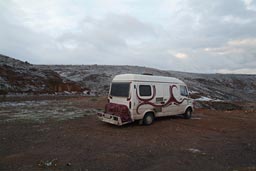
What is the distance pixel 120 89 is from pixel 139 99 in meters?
1.11

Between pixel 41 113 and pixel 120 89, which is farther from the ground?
pixel 120 89

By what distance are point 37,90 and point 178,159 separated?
32954 mm

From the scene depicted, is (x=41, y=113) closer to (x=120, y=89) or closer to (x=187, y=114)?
(x=120, y=89)

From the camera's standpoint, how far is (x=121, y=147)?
7.75 meters

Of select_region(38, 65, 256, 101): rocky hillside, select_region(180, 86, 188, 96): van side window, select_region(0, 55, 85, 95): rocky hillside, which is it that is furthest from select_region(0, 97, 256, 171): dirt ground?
select_region(38, 65, 256, 101): rocky hillside

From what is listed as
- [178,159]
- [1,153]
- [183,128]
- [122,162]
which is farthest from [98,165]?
[183,128]

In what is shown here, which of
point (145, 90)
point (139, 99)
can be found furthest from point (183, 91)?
point (139, 99)

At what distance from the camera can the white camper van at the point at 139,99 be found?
10.9m

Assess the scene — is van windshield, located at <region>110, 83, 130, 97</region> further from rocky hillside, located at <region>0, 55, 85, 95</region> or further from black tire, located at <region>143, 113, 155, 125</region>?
rocky hillside, located at <region>0, 55, 85, 95</region>

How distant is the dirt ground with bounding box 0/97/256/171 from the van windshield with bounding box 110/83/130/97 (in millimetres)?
1677

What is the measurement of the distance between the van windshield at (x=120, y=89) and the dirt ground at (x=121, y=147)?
5.50 ft

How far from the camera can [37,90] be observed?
116ft

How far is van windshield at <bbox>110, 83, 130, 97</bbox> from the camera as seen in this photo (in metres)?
11.1

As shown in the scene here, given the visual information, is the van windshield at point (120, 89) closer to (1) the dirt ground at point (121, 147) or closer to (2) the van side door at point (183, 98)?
(1) the dirt ground at point (121, 147)
